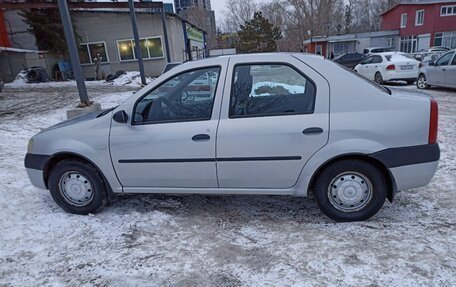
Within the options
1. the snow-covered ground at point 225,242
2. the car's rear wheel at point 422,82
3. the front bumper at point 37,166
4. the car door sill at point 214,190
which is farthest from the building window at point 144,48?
the car door sill at point 214,190

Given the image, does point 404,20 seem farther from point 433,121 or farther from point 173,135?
point 173,135

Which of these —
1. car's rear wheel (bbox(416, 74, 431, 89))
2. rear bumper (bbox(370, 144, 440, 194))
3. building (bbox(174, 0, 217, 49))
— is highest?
building (bbox(174, 0, 217, 49))

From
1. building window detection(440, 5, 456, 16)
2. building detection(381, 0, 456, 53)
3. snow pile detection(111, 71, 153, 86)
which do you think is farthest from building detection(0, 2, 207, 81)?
building window detection(440, 5, 456, 16)

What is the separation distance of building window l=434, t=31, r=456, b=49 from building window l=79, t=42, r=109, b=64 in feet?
116

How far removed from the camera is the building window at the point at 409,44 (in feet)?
135

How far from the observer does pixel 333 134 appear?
10.3 feet

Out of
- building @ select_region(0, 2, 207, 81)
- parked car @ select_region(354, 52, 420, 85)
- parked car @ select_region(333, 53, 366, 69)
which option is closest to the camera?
parked car @ select_region(354, 52, 420, 85)

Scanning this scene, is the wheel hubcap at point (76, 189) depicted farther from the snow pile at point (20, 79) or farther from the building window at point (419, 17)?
the building window at point (419, 17)

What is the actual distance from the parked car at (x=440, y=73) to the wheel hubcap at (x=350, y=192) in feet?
34.0

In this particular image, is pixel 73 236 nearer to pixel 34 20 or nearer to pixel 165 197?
pixel 165 197

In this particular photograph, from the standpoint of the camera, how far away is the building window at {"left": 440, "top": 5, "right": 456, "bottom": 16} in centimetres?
3741

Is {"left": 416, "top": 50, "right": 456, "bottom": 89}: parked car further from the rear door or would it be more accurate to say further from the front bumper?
the front bumper

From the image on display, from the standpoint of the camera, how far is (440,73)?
1177 cm

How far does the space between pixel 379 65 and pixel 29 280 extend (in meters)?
14.9
